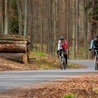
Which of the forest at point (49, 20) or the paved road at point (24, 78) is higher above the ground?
the forest at point (49, 20)

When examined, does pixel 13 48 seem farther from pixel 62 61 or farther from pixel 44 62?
pixel 62 61

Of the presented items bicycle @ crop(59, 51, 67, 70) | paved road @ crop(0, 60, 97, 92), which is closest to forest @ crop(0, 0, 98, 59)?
bicycle @ crop(59, 51, 67, 70)

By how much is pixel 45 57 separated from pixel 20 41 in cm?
369

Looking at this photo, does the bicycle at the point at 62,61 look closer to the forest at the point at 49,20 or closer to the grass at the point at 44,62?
the grass at the point at 44,62

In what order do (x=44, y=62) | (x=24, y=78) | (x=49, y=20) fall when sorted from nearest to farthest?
(x=24, y=78)
(x=44, y=62)
(x=49, y=20)

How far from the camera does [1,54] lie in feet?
86.6

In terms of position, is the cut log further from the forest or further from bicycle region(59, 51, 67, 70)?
the forest

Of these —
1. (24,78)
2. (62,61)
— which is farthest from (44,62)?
(24,78)

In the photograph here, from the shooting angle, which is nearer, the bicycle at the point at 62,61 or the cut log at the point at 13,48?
the bicycle at the point at 62,61

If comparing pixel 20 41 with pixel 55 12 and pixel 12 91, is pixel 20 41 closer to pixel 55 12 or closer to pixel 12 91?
pixel 12 91

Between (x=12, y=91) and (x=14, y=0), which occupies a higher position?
(x=14, y=0)

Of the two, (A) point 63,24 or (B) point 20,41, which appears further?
(A) point 63,24

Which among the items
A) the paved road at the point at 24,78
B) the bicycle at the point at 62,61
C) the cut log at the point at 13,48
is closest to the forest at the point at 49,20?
the cut log at the point at 13,48

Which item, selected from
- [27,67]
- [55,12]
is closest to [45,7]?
[55,12]
